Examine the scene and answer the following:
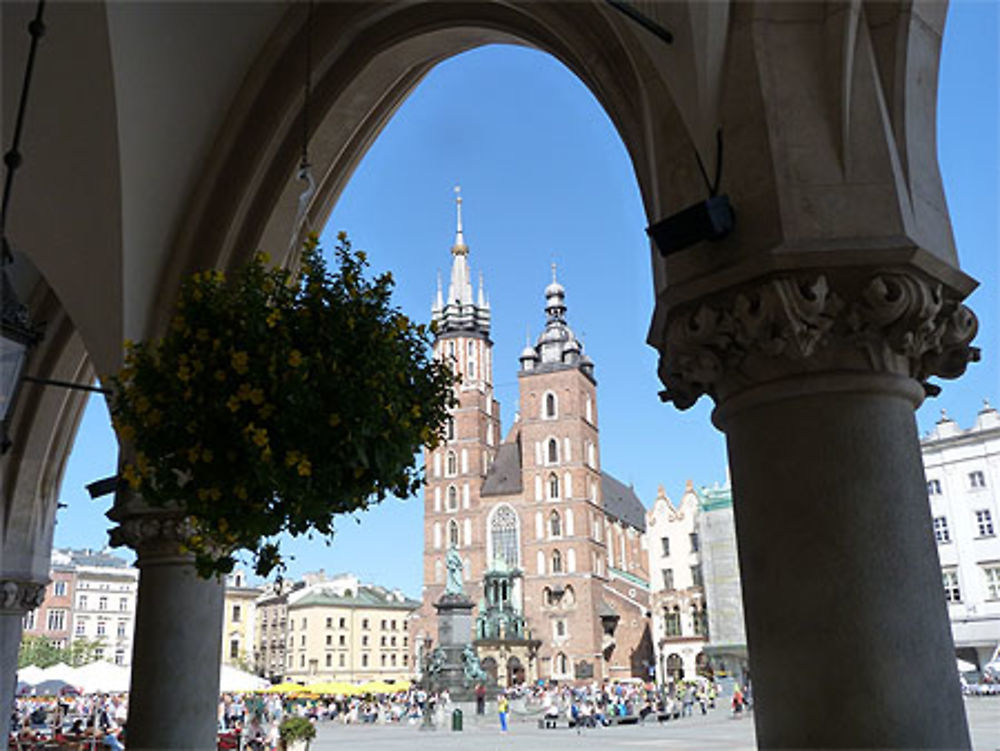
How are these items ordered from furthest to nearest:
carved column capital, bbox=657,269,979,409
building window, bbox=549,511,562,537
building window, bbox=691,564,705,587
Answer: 1. building window, bbox=549,511,562,537
2. building window, bbox=691,564,705,587
3. carved column capital, bbox=657,269,979,409

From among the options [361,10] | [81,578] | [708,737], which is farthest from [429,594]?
[361,10]

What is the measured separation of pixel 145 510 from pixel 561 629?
53345 mm

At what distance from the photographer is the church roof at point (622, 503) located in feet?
247

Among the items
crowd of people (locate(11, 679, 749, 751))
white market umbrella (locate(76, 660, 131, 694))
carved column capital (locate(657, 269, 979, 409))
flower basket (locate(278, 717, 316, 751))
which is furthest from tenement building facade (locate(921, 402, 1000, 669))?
carved column capital (locate(657, 269, 979, 409))

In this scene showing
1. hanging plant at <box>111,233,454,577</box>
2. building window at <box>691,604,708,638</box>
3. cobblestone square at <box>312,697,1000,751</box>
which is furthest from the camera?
building window at <box>691,604,708,638</box>

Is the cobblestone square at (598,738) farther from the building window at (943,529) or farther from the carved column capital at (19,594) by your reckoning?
the carved column capital at (19,594)

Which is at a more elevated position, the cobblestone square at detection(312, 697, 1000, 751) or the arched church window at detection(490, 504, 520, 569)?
the arched church window at detection(490, 504, 520, 569)

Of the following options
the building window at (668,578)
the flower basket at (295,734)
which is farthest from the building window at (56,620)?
the flower basket at (295,734)

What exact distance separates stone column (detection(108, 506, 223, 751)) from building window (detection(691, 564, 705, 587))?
47.0 meters

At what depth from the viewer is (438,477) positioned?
65.9 metres

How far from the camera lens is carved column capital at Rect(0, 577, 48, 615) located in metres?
9.61

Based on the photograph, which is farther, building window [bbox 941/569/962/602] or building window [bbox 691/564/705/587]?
building window [bbox 691/564/705/587]

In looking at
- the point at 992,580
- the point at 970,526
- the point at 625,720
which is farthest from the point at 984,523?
the point at 625,720

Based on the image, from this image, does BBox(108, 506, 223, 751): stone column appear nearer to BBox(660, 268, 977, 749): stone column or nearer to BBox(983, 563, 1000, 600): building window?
BBox(660, 268, 977, 749): stone column
